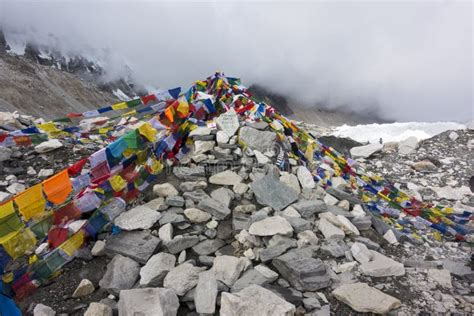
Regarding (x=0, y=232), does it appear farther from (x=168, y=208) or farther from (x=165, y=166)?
(x=165, y=166)

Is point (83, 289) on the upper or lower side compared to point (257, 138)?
lower

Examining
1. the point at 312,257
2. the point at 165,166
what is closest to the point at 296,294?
the point at 312,257

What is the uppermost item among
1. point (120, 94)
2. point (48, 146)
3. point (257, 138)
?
point (120, 94)

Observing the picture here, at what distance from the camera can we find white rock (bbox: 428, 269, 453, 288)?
4242 millimetres

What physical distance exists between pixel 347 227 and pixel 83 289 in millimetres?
3633

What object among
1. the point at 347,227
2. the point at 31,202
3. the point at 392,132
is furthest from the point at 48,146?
the point at 392,132

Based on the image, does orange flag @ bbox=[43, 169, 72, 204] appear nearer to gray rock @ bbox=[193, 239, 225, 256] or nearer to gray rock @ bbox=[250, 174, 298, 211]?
gray rock @ bbox=[193, 239, 225, 256]

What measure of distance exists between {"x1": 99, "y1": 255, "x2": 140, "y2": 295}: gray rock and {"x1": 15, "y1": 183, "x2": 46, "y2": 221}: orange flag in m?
1.04

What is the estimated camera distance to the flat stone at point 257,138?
606 centimetres

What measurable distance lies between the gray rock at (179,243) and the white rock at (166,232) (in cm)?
8

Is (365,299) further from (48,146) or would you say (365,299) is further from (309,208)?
(48,146)

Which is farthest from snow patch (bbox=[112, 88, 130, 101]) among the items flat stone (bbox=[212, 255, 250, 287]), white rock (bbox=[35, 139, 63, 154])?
flat stone (bbox=[212, 255, 250, 287])

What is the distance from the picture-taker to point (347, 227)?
4750 millimetres

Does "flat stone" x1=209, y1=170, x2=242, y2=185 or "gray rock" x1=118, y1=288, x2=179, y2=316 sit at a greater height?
"flat stone" x1=209, y1=170, x2=242, y2=185
